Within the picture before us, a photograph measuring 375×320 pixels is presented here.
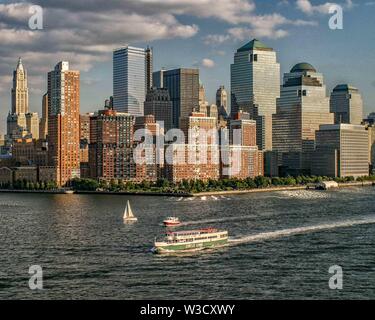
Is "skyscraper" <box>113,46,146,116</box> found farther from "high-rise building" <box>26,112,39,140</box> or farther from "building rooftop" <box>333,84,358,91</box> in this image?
"building rooftop" <box>333,84,358,91</box>

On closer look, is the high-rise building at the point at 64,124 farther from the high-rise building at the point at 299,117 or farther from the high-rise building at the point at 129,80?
the high-rise building at the point at 129,80

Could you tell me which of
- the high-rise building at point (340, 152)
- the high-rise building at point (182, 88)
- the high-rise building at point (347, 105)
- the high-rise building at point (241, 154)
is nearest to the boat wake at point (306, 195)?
the high-rise building at point (241, 154)

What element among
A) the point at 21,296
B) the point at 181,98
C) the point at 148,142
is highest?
the point at 181,98

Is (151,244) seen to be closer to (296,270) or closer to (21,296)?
(296,270)

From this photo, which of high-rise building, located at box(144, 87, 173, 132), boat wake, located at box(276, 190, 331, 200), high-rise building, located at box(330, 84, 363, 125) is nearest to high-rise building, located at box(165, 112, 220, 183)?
boat wake, located at box(276, 190, 331, 200)

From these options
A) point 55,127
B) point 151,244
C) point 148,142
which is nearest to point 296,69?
point 148,142

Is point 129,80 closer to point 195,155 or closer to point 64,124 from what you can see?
point 64,124
